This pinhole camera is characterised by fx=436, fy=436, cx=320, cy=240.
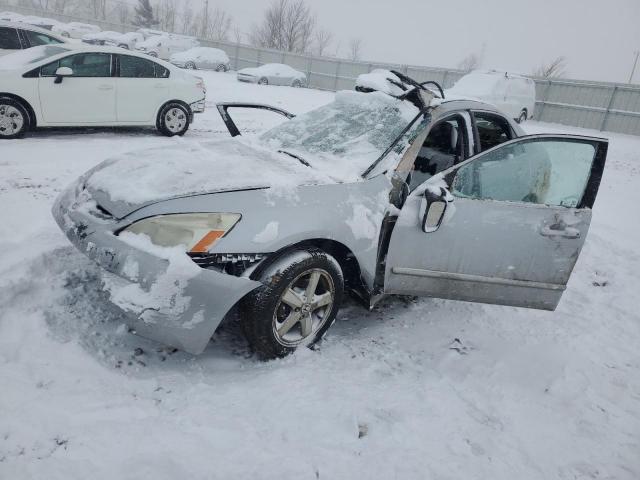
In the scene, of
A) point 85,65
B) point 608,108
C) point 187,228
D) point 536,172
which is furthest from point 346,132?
point 608,108

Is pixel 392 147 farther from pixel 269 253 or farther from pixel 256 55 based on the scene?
pixel 256 55

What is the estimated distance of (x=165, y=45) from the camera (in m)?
26.5

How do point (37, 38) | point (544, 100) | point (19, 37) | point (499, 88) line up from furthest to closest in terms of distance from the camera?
1. point (544, 100)
2. point (499, 88)
3. point (37, 38)
4. point (19, 37)

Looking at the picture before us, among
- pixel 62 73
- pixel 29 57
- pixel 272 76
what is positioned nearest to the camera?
pixel 62 73

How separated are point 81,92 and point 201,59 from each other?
19.5 meters

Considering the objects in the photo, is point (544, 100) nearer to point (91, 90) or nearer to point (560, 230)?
point (91, 90)

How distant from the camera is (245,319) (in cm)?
245

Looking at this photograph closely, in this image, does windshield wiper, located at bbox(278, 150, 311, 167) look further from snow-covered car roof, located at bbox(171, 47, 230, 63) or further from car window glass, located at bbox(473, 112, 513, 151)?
snow-covered car roof, located at bbox(171, 47, 230, 63)

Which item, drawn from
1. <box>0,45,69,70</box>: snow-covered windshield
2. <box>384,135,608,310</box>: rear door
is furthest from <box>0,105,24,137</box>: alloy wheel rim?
<box>384,135,608,310</box>: rear door

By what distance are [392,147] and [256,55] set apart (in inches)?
1245

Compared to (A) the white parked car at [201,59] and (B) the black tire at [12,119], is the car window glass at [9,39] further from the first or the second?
(A) the white parked car at [201,59]

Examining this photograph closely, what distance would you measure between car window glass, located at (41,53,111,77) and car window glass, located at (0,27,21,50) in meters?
3.58

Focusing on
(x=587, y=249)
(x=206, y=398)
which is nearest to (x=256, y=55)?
(x=587, y=249)

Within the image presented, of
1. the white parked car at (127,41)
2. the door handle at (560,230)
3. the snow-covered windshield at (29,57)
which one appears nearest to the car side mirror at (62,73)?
the snow-covered windshield at (29,57)
